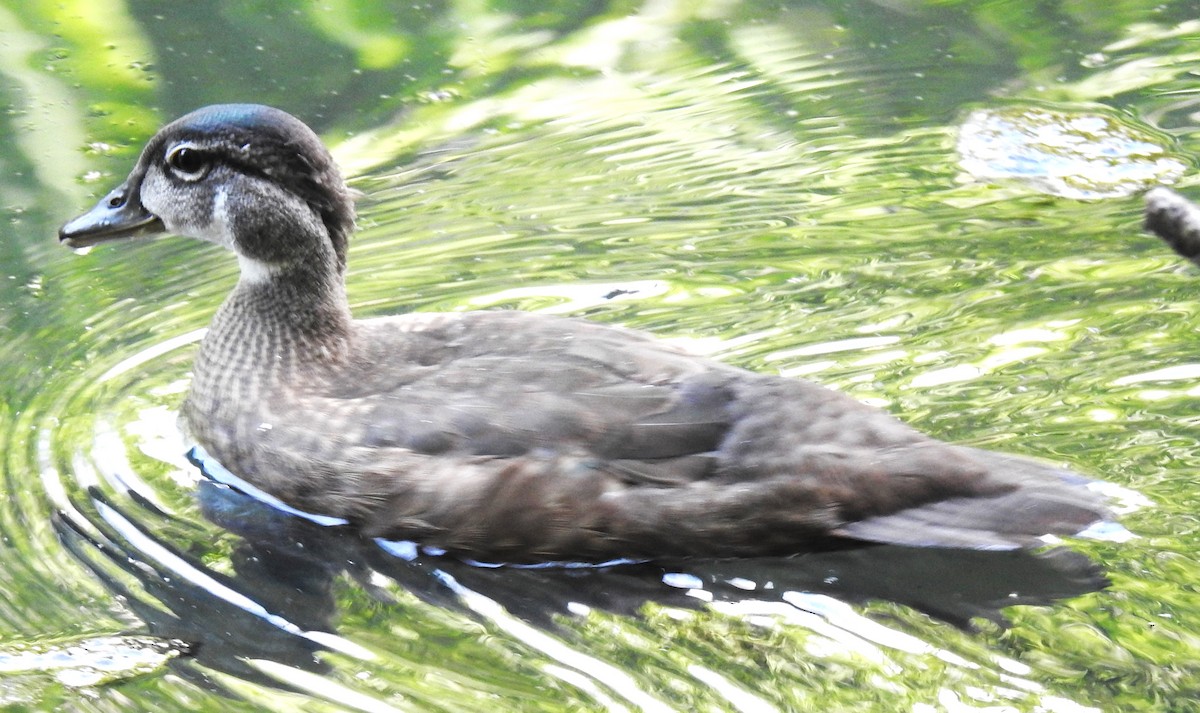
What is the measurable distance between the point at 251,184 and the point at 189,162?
0.26m

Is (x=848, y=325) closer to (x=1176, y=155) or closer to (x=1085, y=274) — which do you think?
(x=1085, y=274)

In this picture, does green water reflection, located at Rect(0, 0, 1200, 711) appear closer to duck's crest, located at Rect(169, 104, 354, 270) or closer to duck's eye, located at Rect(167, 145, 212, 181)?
duck's eye, located at Rect(167, 145, 212, 181)

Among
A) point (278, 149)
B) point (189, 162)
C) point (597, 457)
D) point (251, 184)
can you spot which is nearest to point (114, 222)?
point (189, 162)

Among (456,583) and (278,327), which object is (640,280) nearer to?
(278,327)

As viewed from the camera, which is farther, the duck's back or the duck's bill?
the duck's bill

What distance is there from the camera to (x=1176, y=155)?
703cm

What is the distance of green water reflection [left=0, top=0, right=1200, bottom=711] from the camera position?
4.25m

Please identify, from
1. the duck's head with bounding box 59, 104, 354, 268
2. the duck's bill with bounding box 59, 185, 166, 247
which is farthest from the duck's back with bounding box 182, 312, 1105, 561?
the duck's bill with bounding box 59, 185, 166, 247

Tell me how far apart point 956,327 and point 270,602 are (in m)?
2.54

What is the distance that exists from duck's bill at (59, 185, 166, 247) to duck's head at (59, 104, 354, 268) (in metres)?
0.10

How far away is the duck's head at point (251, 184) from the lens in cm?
544

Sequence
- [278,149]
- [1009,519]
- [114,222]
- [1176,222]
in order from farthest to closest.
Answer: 1. [114,222]
2. [278,149]
3. [1009,519]
4. [1176,222]

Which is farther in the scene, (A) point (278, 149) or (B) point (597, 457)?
(A) point (278, 149)

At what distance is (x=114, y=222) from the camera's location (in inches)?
229
